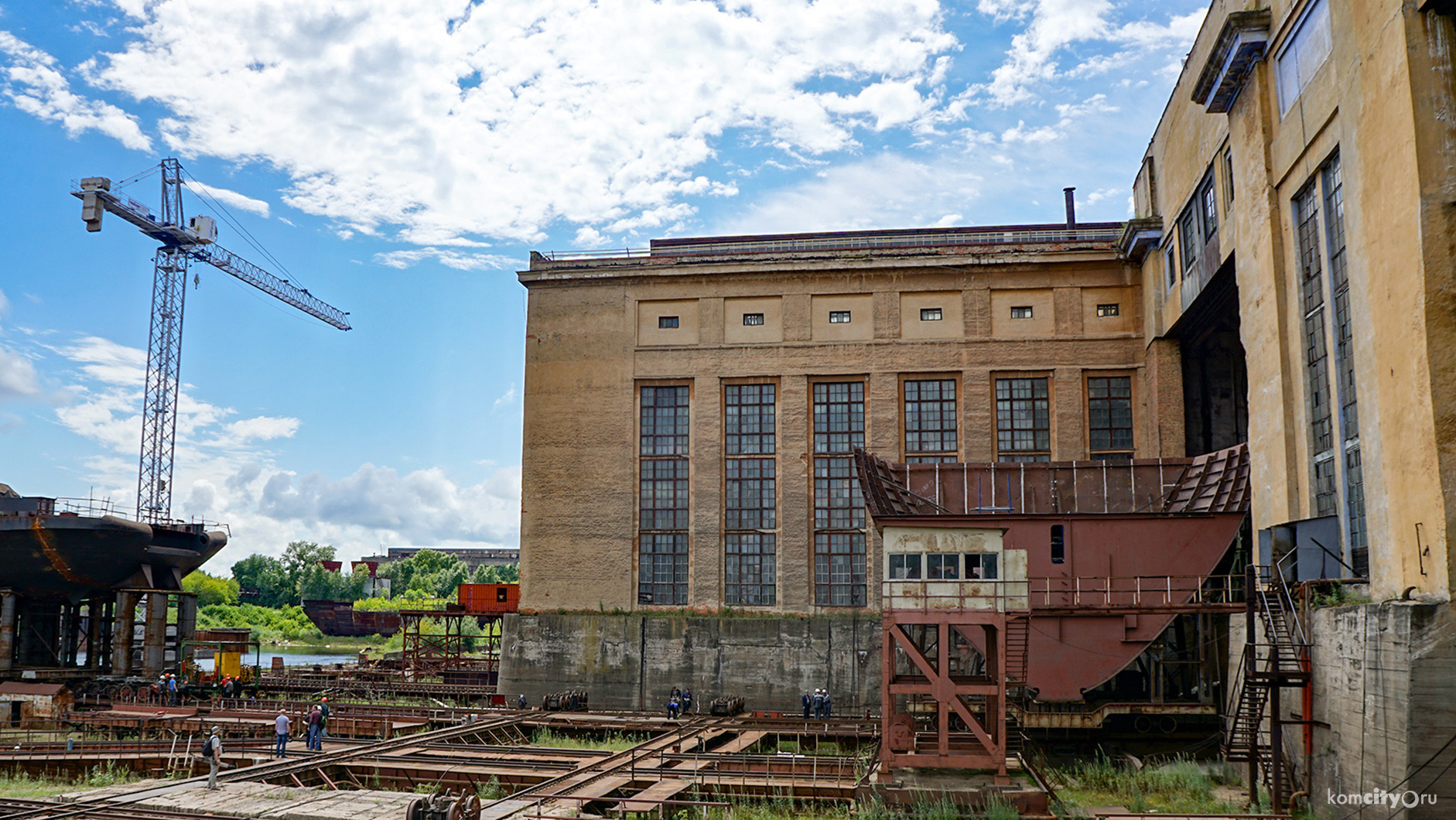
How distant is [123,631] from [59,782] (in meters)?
16.9

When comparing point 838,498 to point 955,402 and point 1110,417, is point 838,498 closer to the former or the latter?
point 955,402

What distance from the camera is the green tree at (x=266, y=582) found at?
12625 cm

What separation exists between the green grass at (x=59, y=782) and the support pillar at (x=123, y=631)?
1546 cm

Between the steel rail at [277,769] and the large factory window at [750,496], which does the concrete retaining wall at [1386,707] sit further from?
the large factory window at [750,496]

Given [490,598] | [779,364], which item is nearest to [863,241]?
[779,364]

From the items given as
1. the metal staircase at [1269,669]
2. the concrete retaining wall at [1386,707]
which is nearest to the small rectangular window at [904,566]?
the metal staircase at [1269,669]

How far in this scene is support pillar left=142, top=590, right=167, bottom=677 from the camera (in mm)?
39344

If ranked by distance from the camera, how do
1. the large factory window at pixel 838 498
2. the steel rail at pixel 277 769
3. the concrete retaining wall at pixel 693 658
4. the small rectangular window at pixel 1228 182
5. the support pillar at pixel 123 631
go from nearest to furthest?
the steel rail at pixel 277 769 → the small rectangular window at pixel 1228 182 → the concrete retaining wall at pixel 693 658 → the large factory window at pixel 838 498 → the support pillar at pixel 123 631

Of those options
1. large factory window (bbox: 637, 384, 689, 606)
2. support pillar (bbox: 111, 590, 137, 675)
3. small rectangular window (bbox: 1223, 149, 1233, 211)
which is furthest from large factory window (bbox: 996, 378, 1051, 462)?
support pillar (bbox: 111, 590, 137, 675)

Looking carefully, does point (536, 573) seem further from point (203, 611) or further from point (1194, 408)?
point (203, 611)

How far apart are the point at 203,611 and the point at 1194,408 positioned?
10563cm

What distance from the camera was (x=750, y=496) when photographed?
39000mm

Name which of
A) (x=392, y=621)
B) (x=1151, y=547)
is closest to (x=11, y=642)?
(x=1151, y=547)

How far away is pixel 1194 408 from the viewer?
1369 inches
